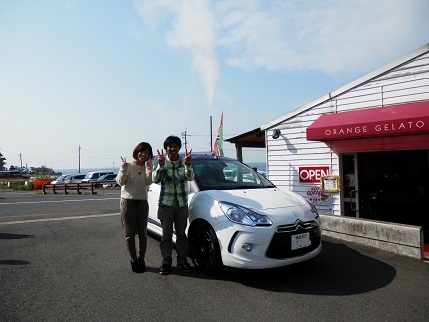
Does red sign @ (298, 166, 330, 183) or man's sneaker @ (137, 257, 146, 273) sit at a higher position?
red sign @ (298, 166, 330, 183)

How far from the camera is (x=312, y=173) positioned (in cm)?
757

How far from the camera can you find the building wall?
613 cm

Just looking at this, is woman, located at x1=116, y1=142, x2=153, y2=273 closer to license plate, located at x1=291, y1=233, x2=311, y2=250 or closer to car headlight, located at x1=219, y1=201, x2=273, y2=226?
car headlight, located at x1=219, y1=201, x2=273, y2=226

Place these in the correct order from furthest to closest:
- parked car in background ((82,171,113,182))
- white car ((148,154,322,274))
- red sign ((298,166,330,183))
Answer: parked car in background ((82,171,113,182)) → red sign ((298,166,330,183)) → white car ((148,154,322,274))

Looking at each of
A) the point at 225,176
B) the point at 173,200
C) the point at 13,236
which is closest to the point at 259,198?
the point at 225,176

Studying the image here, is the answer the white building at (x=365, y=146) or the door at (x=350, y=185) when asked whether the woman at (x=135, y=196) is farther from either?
the door at (x=350, y=185)

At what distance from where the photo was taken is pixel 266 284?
12.1 ft

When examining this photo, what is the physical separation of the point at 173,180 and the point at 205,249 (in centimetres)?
100

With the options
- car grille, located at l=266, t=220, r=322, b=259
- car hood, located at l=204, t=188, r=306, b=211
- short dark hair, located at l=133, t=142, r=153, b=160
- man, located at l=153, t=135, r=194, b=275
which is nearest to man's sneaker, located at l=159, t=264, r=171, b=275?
man, located at l=153, t=135, r=194, b=275

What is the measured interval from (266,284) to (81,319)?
2017mm

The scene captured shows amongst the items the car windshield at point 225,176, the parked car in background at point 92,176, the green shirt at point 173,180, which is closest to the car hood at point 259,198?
the car windshield at point 225,176

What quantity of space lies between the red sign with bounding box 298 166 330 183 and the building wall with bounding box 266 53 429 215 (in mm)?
102

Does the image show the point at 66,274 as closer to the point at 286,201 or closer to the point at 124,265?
the point at 124,265

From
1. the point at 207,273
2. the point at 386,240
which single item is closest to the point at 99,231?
the point at 207,273
